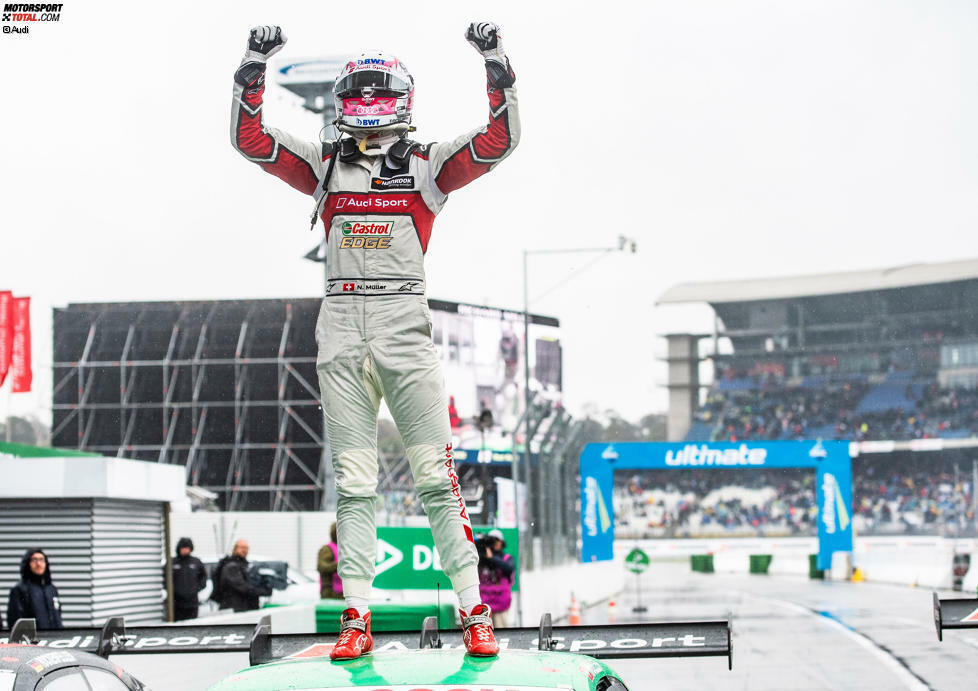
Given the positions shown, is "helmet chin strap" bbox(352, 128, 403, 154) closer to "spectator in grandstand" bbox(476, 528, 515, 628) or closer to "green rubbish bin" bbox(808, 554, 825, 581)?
"spectator in grandstand" bbox(476, 528, 515, 628)

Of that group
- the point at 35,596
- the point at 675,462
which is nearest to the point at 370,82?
the point at 35,596

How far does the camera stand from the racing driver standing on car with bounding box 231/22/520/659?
4074 millimetres

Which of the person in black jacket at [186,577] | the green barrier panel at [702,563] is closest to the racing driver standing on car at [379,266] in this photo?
the person in black jacket at [186,577]

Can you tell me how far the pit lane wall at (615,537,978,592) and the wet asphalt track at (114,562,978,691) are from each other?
4447 mm

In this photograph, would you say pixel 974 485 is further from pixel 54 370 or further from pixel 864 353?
pixel 54 370

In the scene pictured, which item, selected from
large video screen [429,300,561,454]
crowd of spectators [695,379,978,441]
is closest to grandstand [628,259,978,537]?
crowd of spectators [695,379,978,441]

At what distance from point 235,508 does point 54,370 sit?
881 cm

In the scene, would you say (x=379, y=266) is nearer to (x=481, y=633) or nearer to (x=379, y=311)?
(x=379, y=311)

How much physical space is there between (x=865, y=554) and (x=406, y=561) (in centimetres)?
2774

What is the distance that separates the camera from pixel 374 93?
4113mm

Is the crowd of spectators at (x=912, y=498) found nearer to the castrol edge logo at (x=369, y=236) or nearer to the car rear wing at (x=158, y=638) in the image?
the car rear wing at (x=158, y=638)

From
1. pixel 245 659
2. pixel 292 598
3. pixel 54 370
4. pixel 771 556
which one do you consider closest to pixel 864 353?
pixel 771 556

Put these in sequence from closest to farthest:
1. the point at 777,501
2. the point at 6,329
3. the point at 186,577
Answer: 1. the point at 186,577
2. the point at 6,329
3. the point at 777,501

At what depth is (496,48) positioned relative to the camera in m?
4.05
